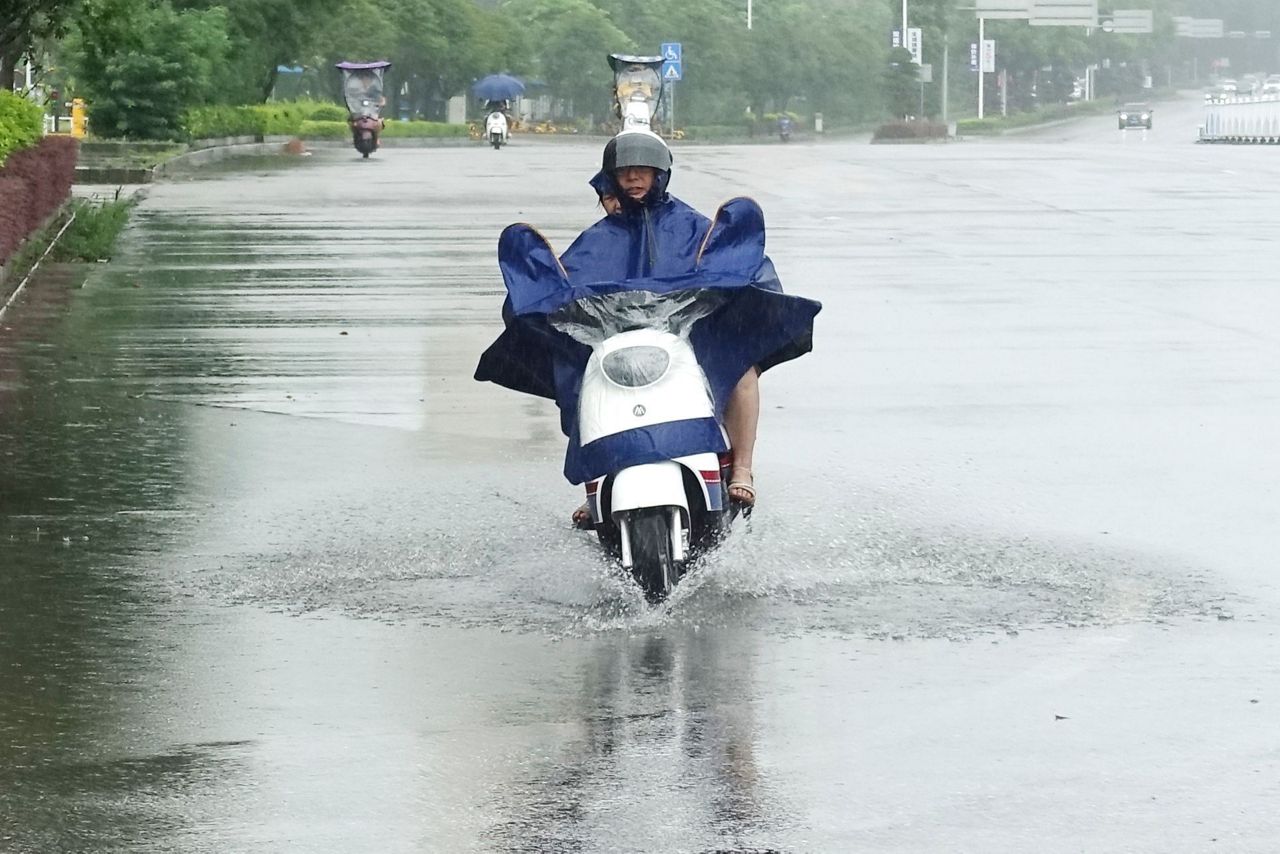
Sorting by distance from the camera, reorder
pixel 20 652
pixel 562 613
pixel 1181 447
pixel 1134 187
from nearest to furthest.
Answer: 1. pixel 20 652
2. pixel 562 613
3. pixel 1181 447
4. pixel 1134 187

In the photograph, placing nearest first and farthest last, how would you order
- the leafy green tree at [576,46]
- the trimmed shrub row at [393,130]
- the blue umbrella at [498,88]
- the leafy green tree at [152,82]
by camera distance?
the leafy green tree at [152,82] < the trimmed shrub row at [393,130] < the blue umbrella at [498,88] < the leafy green tree at [576,46]

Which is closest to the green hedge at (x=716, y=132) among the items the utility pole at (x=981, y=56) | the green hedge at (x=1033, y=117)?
the green hedge at (x=1033, y=117)

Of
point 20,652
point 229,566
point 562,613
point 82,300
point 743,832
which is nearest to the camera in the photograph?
point 743,832

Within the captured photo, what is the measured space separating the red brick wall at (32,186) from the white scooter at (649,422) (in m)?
9.79

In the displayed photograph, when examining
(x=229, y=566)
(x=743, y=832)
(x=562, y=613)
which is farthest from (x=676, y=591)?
(x=743, y=832)

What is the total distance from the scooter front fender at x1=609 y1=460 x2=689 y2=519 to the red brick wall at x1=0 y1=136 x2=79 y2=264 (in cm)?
1000

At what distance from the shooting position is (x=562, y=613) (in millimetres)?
7883

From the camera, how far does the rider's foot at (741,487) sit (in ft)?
26.7

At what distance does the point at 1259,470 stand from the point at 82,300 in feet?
32.4

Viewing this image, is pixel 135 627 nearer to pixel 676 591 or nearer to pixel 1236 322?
pixel 676 591

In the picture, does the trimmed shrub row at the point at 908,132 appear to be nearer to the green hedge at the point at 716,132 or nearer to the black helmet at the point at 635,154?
the green hedge at the point at 716,132

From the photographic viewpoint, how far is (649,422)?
7789 millimetres

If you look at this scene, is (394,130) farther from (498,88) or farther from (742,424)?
(742,424)

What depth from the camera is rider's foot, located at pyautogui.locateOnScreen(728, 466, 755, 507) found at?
813cm
